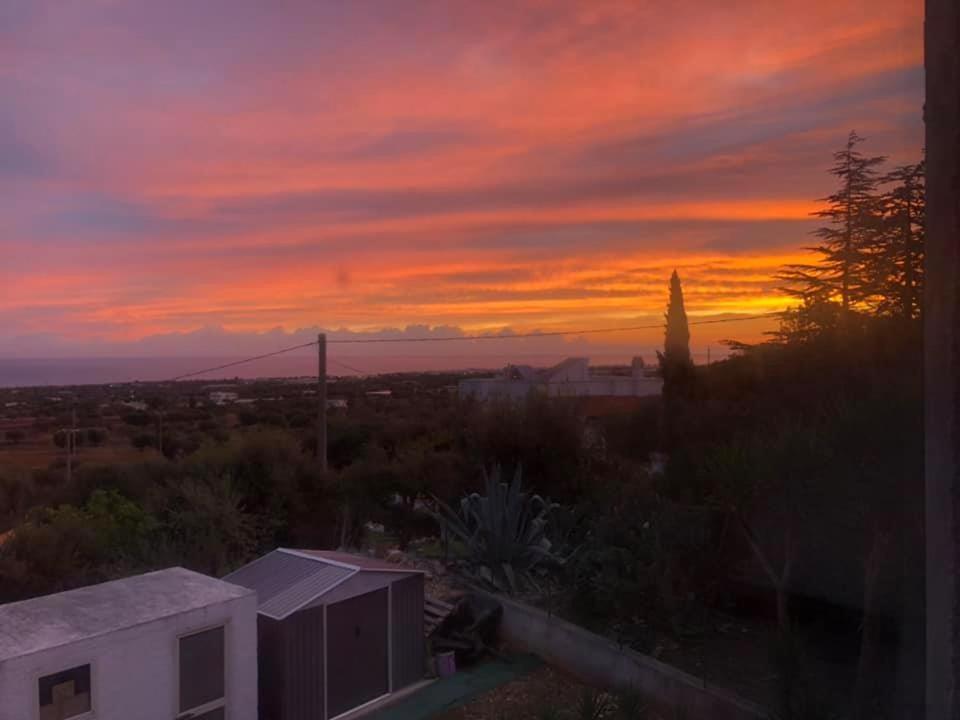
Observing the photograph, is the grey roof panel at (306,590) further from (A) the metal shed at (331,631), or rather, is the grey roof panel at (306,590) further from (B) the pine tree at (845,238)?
(B) the pine tree at (845,238)

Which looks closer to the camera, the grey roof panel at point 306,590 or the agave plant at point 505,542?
the grey roof panel at point 306,590

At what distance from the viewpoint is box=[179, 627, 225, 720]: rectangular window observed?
6707mm

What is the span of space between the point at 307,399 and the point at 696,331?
27186mm

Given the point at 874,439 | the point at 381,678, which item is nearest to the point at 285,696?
the point at 381,678

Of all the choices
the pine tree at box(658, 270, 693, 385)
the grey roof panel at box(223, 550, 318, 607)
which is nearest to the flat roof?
the grey roof panel at box(223, 550, 318, 607)

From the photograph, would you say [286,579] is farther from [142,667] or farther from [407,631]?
[142,667]

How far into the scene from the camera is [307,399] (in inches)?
1858

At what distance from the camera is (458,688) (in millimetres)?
8930

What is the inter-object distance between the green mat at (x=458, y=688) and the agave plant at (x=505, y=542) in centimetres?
150

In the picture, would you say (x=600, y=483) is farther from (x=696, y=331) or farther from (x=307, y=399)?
(x=307, y=399)

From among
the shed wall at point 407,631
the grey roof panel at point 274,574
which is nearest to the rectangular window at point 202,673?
the grey roof panel at point 274,574

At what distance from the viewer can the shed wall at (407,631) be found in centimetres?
906

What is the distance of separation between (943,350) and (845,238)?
1854 centimetres

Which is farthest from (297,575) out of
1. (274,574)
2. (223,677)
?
(223,677)
